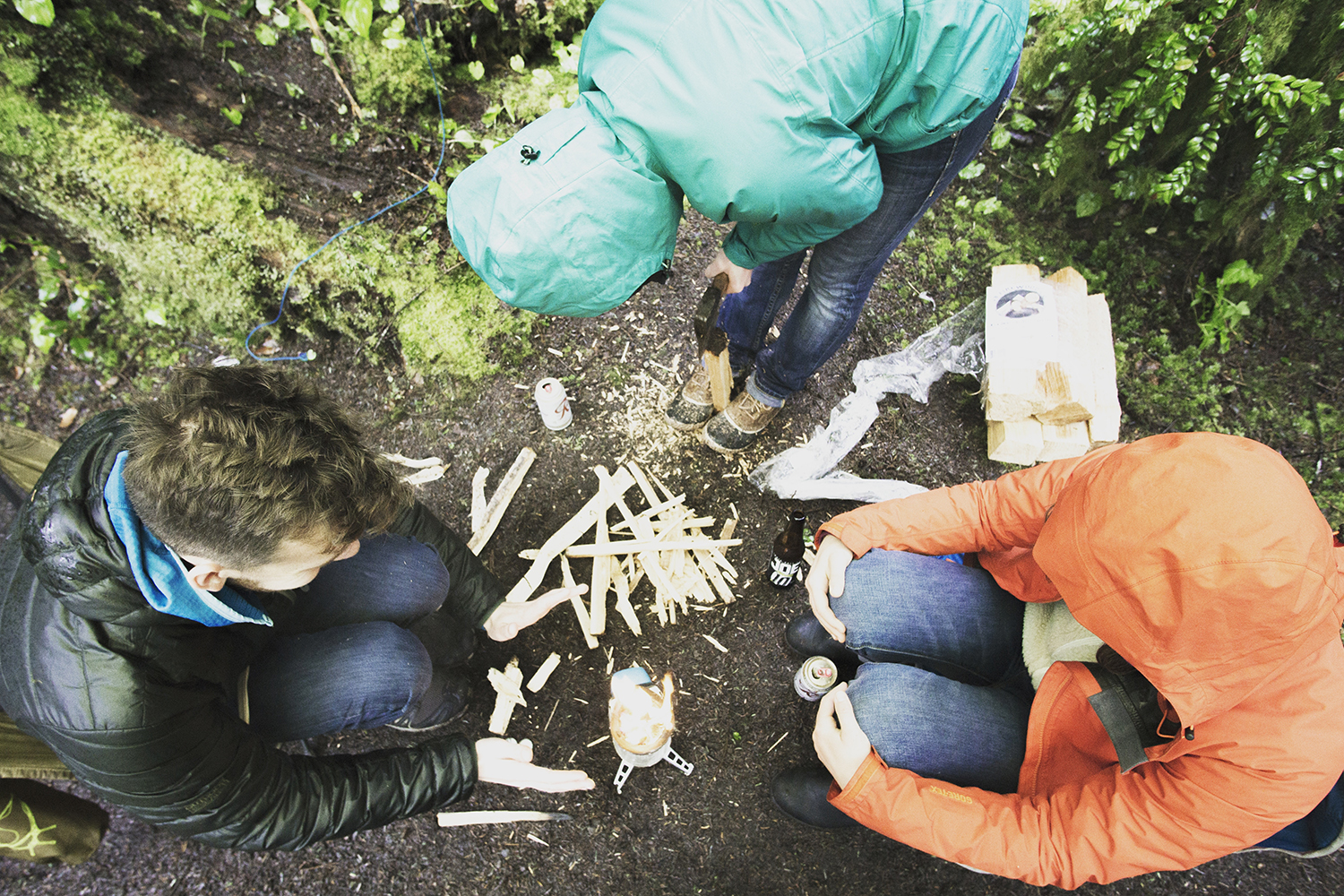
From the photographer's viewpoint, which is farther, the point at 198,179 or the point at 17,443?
the point at 198,179

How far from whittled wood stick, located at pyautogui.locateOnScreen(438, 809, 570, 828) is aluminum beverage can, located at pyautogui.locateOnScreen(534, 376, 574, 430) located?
1.89 m

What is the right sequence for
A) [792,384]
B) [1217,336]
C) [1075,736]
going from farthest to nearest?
[1217,336]
[792,384]
[1075,736]

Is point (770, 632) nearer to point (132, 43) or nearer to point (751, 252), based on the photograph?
point (751, 252)

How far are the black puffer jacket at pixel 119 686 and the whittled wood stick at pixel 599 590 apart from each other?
50.1 inches

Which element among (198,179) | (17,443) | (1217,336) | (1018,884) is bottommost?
(1018,884)

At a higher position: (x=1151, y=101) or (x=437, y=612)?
(x=1151, y=101)

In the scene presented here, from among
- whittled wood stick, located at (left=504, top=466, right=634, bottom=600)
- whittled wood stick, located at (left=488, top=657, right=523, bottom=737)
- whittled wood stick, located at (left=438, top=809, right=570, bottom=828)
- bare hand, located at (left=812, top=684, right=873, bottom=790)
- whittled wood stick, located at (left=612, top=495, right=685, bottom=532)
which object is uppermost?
whittled wood stick, located at (left=504, top=466, right=634, bottom=600)

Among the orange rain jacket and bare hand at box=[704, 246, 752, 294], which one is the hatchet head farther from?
the orange rain jacket

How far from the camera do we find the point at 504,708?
2.82 metres

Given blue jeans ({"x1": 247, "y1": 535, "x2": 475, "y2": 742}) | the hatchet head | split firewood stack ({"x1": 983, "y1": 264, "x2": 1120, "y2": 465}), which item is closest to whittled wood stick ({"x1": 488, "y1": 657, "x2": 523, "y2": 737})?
blue jeans ({"x1": 247, "y1": 535, "x2": 475, "y2": 742})

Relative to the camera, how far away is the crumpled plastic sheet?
315cm

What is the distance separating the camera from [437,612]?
273 centimetres

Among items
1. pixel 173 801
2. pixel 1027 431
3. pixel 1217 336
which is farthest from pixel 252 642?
pixel 1217 336

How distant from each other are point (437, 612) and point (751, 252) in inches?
82.8
